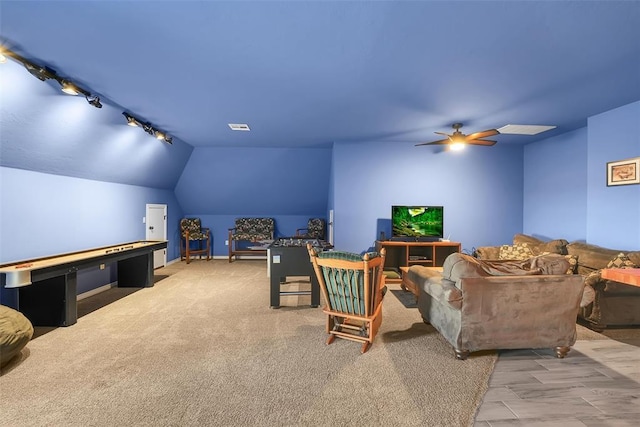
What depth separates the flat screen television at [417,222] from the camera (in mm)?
5340

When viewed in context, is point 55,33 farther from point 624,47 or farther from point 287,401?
point 624,47

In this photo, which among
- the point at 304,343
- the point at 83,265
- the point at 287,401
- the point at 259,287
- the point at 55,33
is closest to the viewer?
the point at 287,401

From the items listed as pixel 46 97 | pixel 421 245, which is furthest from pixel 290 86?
pixel 421 245

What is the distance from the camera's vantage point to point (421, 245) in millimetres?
5145

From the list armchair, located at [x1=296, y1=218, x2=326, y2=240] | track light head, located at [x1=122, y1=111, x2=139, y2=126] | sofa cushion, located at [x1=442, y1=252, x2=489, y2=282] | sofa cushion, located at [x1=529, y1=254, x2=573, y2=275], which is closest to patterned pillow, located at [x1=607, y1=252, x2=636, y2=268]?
A: sofa cushion, located at [x1=529, y1=254, x2=573, y2=275]

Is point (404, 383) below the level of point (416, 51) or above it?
below

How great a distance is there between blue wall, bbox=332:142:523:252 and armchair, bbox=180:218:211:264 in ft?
11.9

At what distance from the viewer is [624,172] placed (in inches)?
146

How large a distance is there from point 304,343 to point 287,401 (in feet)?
2.83

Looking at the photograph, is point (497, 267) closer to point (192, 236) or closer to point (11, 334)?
point (11, 334)

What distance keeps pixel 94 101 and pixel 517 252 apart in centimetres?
617

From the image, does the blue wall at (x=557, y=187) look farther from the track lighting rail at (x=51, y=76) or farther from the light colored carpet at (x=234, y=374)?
the track lighting rail at (x=51, y=76)

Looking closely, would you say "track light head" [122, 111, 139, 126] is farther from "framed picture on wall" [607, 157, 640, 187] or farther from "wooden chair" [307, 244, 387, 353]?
"framed picture on wall" [607, 157, 640, 187]

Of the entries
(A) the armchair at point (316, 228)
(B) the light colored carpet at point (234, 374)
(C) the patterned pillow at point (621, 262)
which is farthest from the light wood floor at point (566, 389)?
(A) the armchair at point (316, 228)
